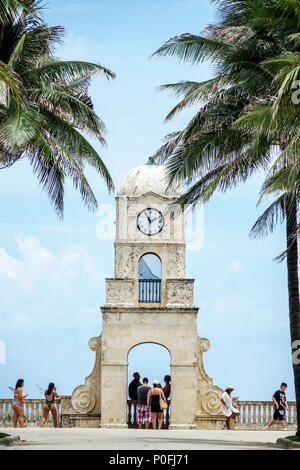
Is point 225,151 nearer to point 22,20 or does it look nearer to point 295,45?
point 295,45

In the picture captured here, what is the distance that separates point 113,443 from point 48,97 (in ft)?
27.0

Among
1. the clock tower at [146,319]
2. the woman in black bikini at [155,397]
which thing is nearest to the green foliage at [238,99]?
the woman in black bikini at [155,397]

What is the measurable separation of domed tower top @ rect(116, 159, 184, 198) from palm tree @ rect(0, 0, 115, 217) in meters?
13.4

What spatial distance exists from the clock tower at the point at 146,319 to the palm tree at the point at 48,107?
11431 millimetres

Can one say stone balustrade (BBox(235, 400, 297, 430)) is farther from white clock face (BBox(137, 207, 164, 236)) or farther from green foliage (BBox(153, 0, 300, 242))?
green foliage (BBox(153, 0, 300, 242))

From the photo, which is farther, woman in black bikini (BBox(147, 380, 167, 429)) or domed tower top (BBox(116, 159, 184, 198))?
domed tower top (BBox(116, 159, 184, 198))

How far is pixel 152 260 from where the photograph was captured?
3809 cm

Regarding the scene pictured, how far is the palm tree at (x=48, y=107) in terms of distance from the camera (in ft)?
70.4

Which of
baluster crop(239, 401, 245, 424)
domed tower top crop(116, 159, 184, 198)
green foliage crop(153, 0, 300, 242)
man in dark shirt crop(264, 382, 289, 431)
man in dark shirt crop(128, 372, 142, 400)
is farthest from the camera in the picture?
domed tower top crop(116, 159, 184, 198)

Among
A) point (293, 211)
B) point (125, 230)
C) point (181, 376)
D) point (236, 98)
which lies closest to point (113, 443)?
point (293, 211)

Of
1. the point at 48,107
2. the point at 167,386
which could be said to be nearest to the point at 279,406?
the point at 167,386

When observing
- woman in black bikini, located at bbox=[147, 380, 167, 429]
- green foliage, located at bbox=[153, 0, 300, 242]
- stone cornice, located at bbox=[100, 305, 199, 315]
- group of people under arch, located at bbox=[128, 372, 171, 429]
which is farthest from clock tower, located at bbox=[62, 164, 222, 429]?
green foliage, located at bbox=[153, 0, 300, 242]

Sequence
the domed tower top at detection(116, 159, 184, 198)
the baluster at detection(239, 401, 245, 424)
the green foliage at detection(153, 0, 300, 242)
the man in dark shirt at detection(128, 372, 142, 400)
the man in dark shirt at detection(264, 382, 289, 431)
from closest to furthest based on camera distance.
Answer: the green foliage at detection(153, 0, 300, 242) → the man in dark shirt at detection(264, 382, 289, 431) → the man in dark shirt at detection(128, 372, 142, 400) → the baluster at detection(239, 401, 245, 424) → the domed tower top at detection(116, 159, 184, 198)

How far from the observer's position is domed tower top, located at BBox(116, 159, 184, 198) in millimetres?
38094
